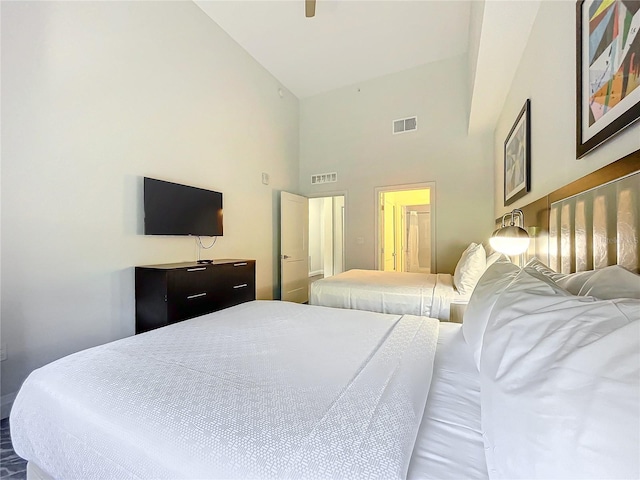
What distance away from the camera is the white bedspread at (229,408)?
621 mm

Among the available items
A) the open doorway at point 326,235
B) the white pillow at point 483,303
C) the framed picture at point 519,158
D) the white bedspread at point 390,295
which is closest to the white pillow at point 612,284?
the white pillow at point 483,303

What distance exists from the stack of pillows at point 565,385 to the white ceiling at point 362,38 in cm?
242

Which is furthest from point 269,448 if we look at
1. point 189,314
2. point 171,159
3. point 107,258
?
point 171,159

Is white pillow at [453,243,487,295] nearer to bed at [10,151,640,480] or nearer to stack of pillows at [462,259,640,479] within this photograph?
bed at [10,151,640,480]

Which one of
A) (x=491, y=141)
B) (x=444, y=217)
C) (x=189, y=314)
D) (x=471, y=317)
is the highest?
(x=491, y=141)

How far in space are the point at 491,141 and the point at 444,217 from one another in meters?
1.26

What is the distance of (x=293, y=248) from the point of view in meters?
4.87

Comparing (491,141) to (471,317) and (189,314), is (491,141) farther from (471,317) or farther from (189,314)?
(189,314)

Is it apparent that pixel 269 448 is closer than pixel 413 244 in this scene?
Yes

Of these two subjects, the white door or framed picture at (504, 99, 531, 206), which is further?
the white door

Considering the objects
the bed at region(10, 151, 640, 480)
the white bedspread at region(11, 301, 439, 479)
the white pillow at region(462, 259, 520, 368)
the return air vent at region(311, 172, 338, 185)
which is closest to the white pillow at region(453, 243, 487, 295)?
the white pillow at region(462, 259, 520, 368)

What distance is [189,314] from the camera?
2.56 m

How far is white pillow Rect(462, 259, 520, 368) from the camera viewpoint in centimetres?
107

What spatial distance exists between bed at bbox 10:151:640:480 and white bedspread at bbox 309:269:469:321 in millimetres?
1288
